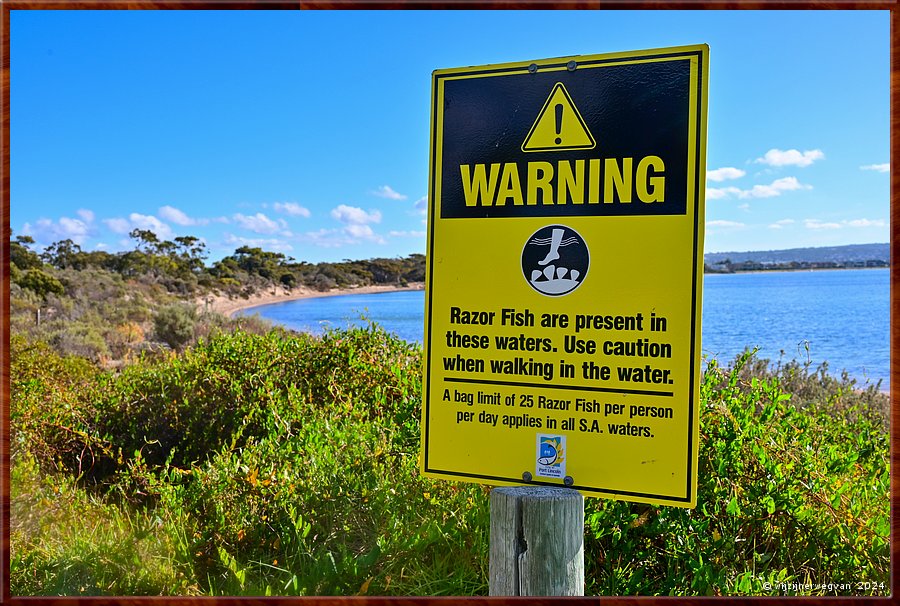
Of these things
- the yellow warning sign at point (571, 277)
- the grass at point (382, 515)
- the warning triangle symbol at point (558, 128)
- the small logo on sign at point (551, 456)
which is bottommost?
the grass at point (382, 515)

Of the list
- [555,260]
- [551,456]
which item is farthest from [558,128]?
[551,456]

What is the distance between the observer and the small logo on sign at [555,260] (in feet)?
6.84

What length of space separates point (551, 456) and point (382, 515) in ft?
5.65

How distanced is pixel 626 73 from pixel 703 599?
1671 mm

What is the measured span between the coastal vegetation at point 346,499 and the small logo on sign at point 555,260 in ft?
4.40

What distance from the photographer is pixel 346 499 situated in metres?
3.62

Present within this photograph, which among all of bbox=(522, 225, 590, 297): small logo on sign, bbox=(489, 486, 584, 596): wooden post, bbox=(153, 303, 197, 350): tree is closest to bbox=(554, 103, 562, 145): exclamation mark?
bbox=(522, 225, 590, 297): small logo on sign

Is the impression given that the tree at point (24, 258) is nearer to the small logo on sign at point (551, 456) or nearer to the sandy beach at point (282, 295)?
the sandy beach at point (282, 295)

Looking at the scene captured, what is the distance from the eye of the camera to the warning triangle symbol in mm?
2117

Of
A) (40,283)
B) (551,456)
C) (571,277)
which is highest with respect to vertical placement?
(40,283)

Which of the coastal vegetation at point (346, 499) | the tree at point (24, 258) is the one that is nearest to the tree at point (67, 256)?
the tree at point (24, 258)

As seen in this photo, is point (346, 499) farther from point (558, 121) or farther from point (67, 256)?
point (67, 256)

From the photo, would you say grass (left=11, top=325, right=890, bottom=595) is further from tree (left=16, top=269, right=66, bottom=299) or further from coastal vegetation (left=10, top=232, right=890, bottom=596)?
tree (left=16, top=269, right=66, bottom=299)

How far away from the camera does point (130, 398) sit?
5.82 m
